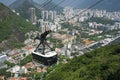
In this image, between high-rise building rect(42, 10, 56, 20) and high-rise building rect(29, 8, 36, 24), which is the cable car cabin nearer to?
high-rise building rect(29, 8, 36, 24)

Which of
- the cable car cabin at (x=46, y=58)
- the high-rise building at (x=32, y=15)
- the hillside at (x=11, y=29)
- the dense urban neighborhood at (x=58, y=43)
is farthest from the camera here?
the high-rise building at (x=32, y=15)

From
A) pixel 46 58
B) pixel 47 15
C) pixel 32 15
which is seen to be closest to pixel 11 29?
pixel 32 15

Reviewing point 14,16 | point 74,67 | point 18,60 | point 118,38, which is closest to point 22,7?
point 14,16

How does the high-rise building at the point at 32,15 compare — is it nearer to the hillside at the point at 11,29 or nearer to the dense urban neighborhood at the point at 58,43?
the dense urban neighborhood at the point at 58,43

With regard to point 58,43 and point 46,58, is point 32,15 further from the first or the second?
point 46,58

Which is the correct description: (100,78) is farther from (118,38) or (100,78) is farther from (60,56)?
(118,38)

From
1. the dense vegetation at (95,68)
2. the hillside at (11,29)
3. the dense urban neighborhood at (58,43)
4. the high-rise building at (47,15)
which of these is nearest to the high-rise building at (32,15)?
the dense urban neighborhood at (58,43)
